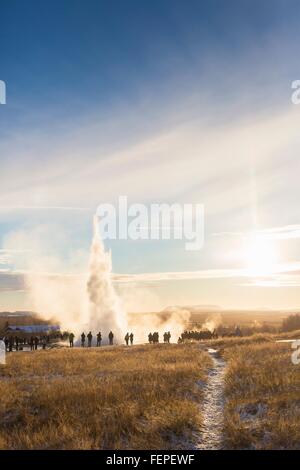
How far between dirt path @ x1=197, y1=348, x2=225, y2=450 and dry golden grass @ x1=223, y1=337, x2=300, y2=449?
288 mm

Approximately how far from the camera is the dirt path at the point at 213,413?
1155 cm

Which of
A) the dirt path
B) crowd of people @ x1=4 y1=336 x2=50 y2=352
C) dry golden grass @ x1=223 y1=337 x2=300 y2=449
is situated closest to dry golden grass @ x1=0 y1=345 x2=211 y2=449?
the dirt path

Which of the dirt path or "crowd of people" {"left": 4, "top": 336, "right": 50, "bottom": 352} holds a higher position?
the dirt path

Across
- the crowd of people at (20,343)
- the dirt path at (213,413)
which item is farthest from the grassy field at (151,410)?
the crowd of people at (20,343)

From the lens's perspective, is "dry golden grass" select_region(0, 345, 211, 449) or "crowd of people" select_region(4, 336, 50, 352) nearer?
"dry golden grass" select_region(0, 345, 211, 449)

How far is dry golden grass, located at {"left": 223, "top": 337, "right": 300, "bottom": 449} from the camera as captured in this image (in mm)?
11203

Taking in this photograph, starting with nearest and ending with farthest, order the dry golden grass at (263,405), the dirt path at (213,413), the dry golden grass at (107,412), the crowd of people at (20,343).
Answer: the dry golden grass at (263,405), the dirt path at (213,413), the dry golden grass at (107,412), the crowd of people at (20,343)

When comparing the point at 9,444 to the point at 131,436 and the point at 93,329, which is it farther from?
the point at 93,329

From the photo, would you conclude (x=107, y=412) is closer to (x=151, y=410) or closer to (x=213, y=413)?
(x=151, y=410)

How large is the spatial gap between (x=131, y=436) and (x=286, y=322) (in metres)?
87.3

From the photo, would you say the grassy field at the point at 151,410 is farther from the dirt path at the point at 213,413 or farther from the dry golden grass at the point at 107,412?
the dirt path at the point at 213,413

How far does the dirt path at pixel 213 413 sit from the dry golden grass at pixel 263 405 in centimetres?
29

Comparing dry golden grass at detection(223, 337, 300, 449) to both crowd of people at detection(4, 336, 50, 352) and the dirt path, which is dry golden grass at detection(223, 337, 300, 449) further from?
crowd of people at detection(4, 336, 50, 352)

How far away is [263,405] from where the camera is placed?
14.2 meters
